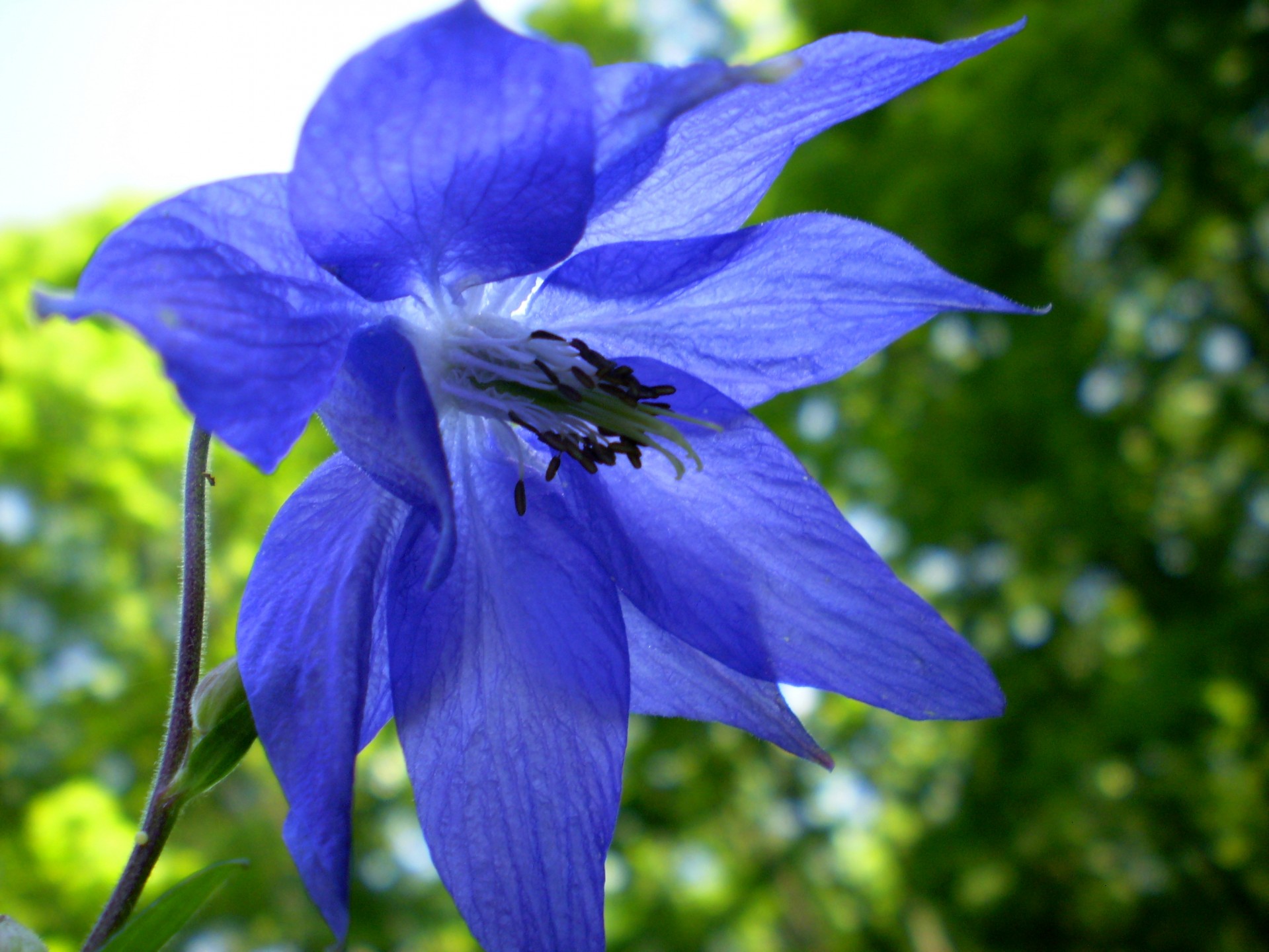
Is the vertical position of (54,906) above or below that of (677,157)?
below

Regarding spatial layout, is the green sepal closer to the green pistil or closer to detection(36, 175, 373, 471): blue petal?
detection(36, 175, 373, 471): blue petal

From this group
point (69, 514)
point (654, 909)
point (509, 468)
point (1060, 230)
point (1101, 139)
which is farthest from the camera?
point (654, 909)

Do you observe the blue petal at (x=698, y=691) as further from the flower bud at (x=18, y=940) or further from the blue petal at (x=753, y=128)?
the flower bud at (x=18, y=940)

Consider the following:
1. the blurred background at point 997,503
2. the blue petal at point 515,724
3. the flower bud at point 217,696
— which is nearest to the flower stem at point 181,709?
the flower bud at point 217,696

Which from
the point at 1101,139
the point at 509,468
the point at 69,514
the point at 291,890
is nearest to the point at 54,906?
the point at 291,890

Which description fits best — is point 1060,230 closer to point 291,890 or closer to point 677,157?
point 677,157

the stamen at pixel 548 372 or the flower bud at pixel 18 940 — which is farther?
the stamen at pixel 548 372
